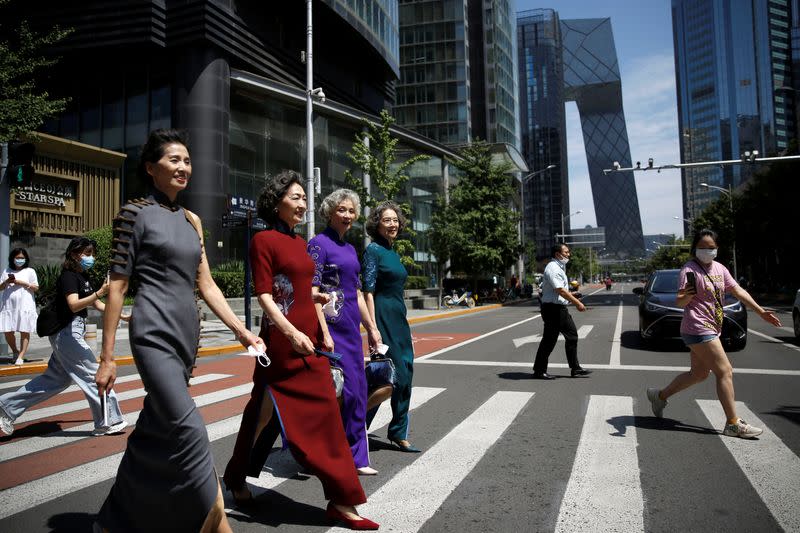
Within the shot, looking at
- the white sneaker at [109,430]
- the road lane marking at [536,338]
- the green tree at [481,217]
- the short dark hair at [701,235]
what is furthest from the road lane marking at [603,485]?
the green tree at [481,217]

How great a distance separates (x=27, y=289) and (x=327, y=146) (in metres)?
23.1

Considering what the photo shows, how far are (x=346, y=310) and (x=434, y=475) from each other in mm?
1282

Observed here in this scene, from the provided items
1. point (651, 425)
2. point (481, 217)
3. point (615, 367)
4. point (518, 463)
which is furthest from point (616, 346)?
point (481, 217)

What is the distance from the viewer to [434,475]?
153 inches

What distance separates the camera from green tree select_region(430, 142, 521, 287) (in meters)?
31.8

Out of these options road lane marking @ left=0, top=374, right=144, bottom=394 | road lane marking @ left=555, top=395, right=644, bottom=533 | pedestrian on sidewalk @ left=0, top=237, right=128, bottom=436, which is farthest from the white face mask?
road lane marking @ left=0, top=374, right=144, bottom=394

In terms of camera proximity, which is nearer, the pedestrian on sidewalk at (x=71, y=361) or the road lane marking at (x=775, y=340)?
the pedestrian on sidewalk at (x=71, y=361)

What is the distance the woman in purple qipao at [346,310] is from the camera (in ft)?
12.2

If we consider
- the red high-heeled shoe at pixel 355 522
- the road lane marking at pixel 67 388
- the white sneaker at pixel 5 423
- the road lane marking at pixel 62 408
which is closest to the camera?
the red high-heeled shoe at pixel 355 522

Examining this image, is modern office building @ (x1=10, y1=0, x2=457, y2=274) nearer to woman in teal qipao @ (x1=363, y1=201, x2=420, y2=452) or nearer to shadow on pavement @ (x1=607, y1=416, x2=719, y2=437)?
woman in teal qipao @ (x1=363, y1=201, x2=420, y2=452)

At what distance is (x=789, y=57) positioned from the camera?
142 metres

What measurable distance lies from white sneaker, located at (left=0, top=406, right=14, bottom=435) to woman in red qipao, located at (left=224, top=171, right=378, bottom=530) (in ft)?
9.34

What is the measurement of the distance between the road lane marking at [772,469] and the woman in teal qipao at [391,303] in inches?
92.3

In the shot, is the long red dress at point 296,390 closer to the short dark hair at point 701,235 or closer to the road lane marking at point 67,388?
the short dark hair at point 701,235
